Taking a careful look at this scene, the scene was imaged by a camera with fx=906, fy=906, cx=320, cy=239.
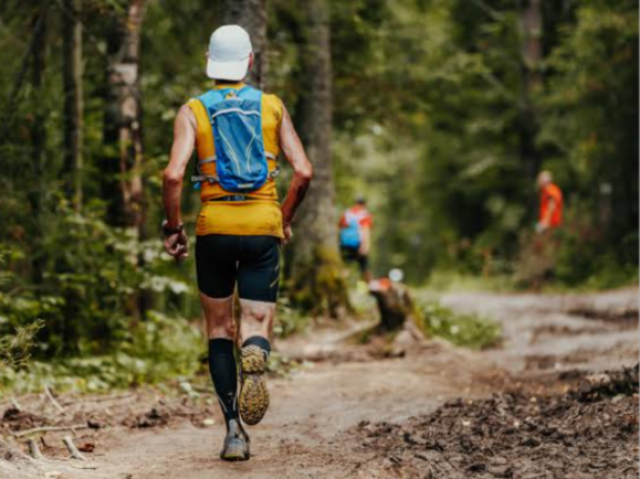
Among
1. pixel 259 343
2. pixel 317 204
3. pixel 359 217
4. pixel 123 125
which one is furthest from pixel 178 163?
pixel 359 217

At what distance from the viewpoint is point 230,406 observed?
16.8 feet

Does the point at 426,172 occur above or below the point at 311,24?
below

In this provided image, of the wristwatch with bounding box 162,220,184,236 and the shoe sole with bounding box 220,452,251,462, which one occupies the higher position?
the wristwatch with bounding box 162,220,184,236

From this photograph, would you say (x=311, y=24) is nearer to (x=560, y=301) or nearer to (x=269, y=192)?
(x=560, y=301)

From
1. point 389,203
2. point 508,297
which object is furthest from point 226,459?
point 389,203

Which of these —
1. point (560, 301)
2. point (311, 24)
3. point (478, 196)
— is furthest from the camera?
point (478, 196)

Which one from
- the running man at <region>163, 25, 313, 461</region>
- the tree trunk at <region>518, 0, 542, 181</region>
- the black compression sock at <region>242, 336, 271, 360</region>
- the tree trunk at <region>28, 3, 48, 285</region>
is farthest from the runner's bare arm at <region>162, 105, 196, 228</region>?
the tree trunk at <region>518, 0, 542, 181</region>

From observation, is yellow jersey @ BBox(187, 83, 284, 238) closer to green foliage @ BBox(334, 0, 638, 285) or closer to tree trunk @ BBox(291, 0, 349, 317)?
tree trunk @ BBox(291, 0, 349, 317)

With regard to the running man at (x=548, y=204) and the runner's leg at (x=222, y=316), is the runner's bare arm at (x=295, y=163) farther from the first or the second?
the running man at (x=548, y=204)

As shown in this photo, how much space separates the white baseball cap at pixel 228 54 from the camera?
16.8 feet

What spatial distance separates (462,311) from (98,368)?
26.0ft

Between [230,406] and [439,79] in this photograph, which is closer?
[230,406]

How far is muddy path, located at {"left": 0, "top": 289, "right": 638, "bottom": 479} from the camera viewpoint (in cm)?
470

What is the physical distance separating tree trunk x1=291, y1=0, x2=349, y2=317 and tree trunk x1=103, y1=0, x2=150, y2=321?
166 inches
